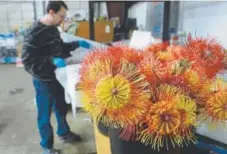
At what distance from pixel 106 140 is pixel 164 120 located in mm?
228

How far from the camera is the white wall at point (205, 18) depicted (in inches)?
68.0

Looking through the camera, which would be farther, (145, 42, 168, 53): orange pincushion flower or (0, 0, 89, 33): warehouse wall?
(0, 0, 89, 33): warehouse wall

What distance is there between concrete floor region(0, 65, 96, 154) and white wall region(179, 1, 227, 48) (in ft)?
3.52

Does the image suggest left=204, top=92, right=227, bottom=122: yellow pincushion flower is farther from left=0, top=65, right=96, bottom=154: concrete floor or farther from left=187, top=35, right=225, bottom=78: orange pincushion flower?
left=0, top=65, right=96, bottom=154: concrete floor

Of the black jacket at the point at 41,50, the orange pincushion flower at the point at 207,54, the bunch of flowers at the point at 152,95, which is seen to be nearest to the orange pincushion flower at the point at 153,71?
the bunch of flowers at the point at 152,95

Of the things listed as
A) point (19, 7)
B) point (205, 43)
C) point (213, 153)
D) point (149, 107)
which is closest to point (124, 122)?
point (149, 107)

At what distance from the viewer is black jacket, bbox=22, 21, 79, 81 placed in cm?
171

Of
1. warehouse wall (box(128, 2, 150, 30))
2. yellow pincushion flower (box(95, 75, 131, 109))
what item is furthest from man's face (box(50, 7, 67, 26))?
warehouse wall (box(128, 2, 150, 30))

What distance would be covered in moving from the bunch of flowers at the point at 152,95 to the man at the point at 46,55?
3.64 ft

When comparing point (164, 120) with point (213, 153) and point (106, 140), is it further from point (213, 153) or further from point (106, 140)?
point (213, 153)

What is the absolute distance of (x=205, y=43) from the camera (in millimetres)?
657

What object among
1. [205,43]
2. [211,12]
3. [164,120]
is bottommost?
[164,120]

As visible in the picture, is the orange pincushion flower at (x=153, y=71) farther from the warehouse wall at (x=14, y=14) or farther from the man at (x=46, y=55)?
the warehouse wall at (x=14, y=14)

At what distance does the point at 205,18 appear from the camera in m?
2.14
